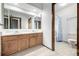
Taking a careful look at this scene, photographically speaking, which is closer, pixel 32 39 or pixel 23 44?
pixel 23 44

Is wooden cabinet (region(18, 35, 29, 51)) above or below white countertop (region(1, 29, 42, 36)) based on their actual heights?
below

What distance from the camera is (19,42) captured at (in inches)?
A: 135

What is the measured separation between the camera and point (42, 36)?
4.59 meters

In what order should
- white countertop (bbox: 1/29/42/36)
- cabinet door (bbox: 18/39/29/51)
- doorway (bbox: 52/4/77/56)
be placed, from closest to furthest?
white countertop (bbox: 1/29/42/36)
cabinet door (bbox: 18/39/29/51)
doorway (bbox: 52/4/77/56)

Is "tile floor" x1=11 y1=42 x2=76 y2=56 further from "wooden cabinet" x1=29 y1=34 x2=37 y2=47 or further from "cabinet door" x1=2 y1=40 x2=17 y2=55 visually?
"wooden cabinet" x1=29 y1=34 x2=37 y2=47

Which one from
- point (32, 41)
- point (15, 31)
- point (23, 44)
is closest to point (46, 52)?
point (23, 44)

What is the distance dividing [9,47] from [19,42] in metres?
0.46

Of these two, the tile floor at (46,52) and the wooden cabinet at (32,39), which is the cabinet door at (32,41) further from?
the tile floor at (46,52)

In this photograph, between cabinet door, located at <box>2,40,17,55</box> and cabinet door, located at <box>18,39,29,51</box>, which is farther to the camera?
cabinet door, located at <box>18,39,29,51</box>

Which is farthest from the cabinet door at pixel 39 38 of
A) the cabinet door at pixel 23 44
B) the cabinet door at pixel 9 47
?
the cabinet door at pixel 9 47

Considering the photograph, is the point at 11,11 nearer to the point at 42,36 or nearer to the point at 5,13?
the point at 5,13

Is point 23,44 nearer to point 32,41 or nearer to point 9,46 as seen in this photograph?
point 32,41

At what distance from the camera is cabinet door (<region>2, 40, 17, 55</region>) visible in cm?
289

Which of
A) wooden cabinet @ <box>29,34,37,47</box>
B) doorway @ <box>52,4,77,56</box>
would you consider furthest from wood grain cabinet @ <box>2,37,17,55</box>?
doorway @ <box>52,4,77,56</box>
